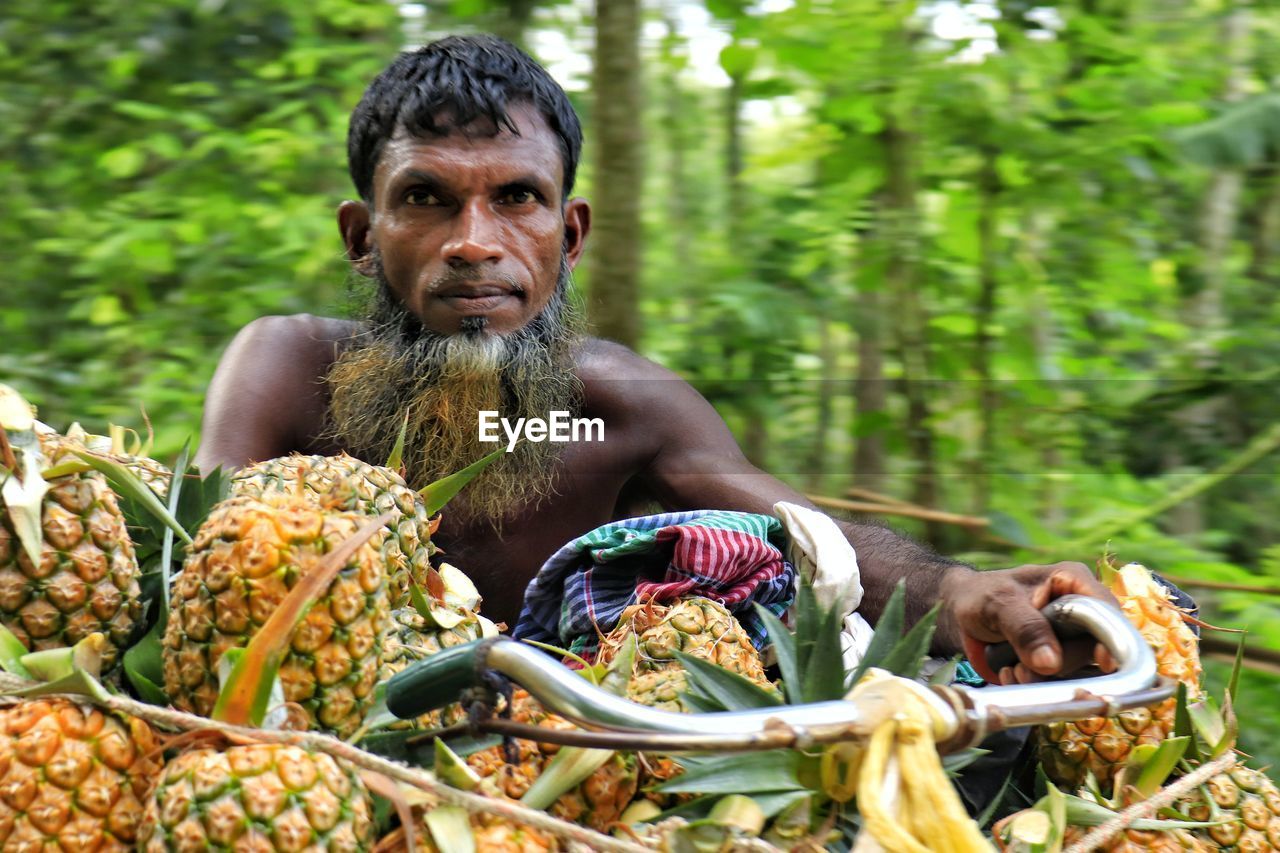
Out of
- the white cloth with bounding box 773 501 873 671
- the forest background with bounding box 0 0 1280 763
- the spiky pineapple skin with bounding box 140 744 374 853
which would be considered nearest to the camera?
the spiky pineapple skin with bounding box 140 744 374 853

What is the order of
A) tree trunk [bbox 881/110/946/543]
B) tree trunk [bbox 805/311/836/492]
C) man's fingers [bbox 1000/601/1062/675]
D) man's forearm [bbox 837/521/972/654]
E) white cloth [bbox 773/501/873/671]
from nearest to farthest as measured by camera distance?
man's fingers [bbox 1000/601/1062/675] < white cloth [bbox 773/501/873/671] < man's forearm [bbox 837/521/972/654] < tree trunk [bbox 881/110/946/543] < tree trunk [bbox 805/311/836/492]

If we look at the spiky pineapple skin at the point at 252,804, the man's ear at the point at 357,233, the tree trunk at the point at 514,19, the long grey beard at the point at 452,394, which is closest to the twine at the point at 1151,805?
the spiky pineapple skin at the point at 252,804

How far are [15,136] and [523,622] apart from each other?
169 inches

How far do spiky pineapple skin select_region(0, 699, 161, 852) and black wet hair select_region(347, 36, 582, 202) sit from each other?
156 cm

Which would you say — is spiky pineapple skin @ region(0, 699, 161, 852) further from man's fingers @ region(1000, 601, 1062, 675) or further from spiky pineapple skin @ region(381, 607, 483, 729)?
man's fingers @ region(1000, 601, 1062, 675)

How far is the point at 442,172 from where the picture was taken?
2.38m

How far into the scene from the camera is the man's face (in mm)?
2391

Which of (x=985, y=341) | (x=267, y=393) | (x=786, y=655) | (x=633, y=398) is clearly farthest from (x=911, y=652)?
(x=985, y=341)

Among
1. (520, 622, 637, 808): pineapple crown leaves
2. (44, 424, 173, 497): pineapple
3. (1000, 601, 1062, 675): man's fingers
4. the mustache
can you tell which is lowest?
(1000, 601, 1062, 675): man's fingers

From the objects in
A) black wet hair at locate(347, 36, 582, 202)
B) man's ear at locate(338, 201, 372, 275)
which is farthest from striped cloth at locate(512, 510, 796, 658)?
man's ear at locate(338, 201, 372, 275)

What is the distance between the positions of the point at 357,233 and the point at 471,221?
1.42 feet

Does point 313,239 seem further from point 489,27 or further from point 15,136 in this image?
point 15,136

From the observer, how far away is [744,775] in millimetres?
1173

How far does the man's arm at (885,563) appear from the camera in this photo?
1497 millimetres
